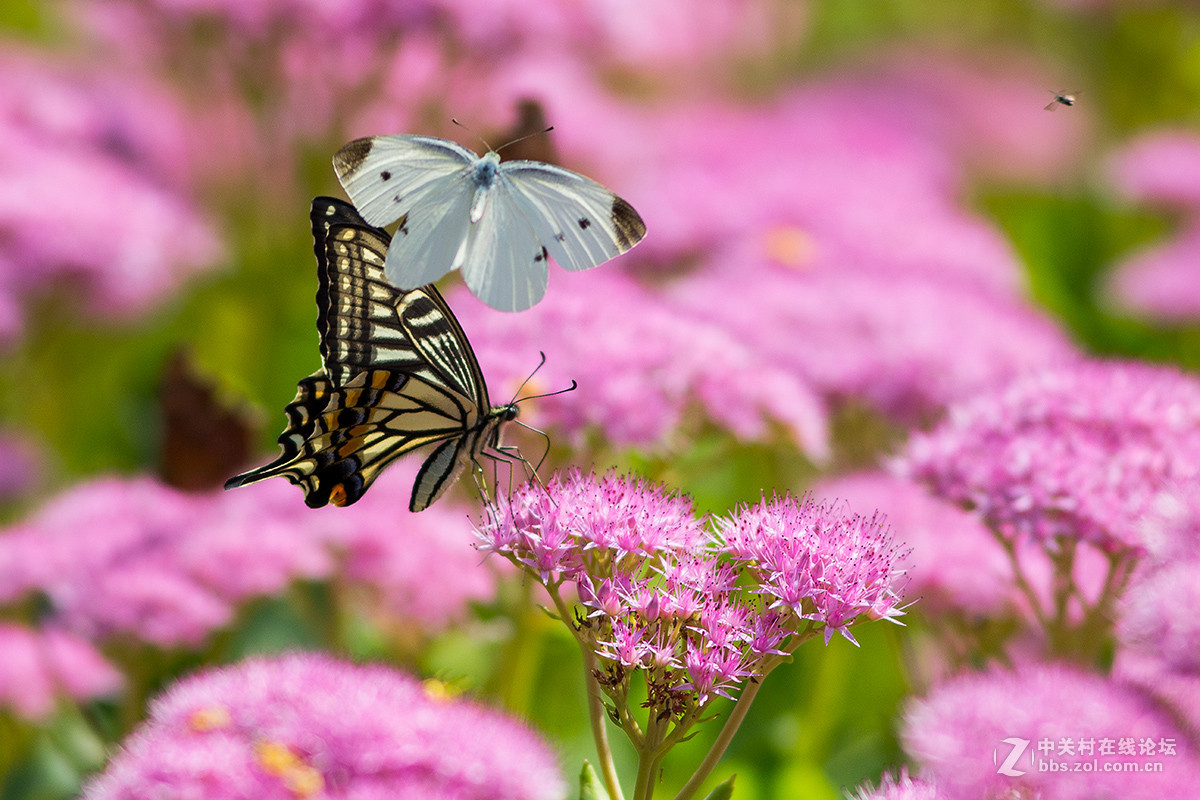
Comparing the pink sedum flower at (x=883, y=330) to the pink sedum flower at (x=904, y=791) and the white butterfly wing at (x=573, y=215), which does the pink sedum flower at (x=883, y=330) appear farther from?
the pink sedum flower at (x=904, y=791)

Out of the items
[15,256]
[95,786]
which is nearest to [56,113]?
[15,256]

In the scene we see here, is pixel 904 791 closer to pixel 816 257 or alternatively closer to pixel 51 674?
pixel 51 674

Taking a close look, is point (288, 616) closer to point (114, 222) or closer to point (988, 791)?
point (114, 222)

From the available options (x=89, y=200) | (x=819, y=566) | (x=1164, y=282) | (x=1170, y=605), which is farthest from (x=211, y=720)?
(x=1164, y=282)

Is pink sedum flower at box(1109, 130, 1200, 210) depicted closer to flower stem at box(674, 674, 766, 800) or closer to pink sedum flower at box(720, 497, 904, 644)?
pink sedum flower at box(720, 497, 904, 644)

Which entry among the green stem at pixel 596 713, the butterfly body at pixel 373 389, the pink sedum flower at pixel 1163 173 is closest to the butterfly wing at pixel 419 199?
the butterfly body at pixel 373 389

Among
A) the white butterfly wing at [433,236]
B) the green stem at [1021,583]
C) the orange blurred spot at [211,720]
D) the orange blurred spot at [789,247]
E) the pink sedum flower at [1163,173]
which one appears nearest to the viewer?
the orange blurred spot at [211,720]

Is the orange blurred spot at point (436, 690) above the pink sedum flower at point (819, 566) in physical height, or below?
below
